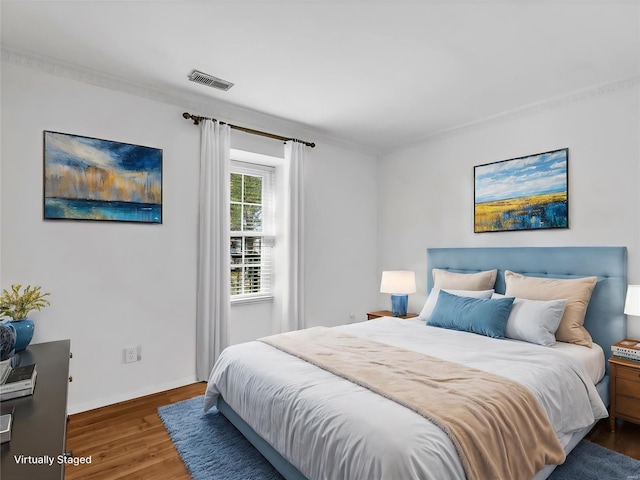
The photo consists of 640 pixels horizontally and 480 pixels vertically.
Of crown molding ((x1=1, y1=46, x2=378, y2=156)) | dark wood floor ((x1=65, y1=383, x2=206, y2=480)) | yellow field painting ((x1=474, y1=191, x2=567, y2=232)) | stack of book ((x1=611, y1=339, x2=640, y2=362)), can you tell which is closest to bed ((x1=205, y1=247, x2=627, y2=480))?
stack of book ((x1=611, y1=339, x2=640, y2=362))

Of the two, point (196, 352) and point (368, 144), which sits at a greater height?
point (368, 144)

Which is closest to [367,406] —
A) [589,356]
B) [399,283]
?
[589,356]

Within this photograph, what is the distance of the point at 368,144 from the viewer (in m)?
4.61

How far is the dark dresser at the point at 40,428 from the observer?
89cm

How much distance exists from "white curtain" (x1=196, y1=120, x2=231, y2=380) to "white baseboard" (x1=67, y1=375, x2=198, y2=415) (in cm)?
14

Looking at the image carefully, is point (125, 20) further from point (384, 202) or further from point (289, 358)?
point (384, 202)

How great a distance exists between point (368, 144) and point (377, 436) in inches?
150

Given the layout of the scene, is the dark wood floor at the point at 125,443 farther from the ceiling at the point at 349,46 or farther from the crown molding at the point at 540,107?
the crown molding at the point at 540,107

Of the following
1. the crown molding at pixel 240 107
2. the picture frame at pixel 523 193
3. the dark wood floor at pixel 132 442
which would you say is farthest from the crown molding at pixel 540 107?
the dark wood floor at pixel 132 442

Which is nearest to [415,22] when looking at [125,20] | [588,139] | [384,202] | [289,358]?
[125,20]

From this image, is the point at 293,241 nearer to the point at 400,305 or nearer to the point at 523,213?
the point at 400,305

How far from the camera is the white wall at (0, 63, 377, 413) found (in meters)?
2.52

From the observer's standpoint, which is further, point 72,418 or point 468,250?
point 468,250

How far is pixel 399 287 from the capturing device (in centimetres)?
396
